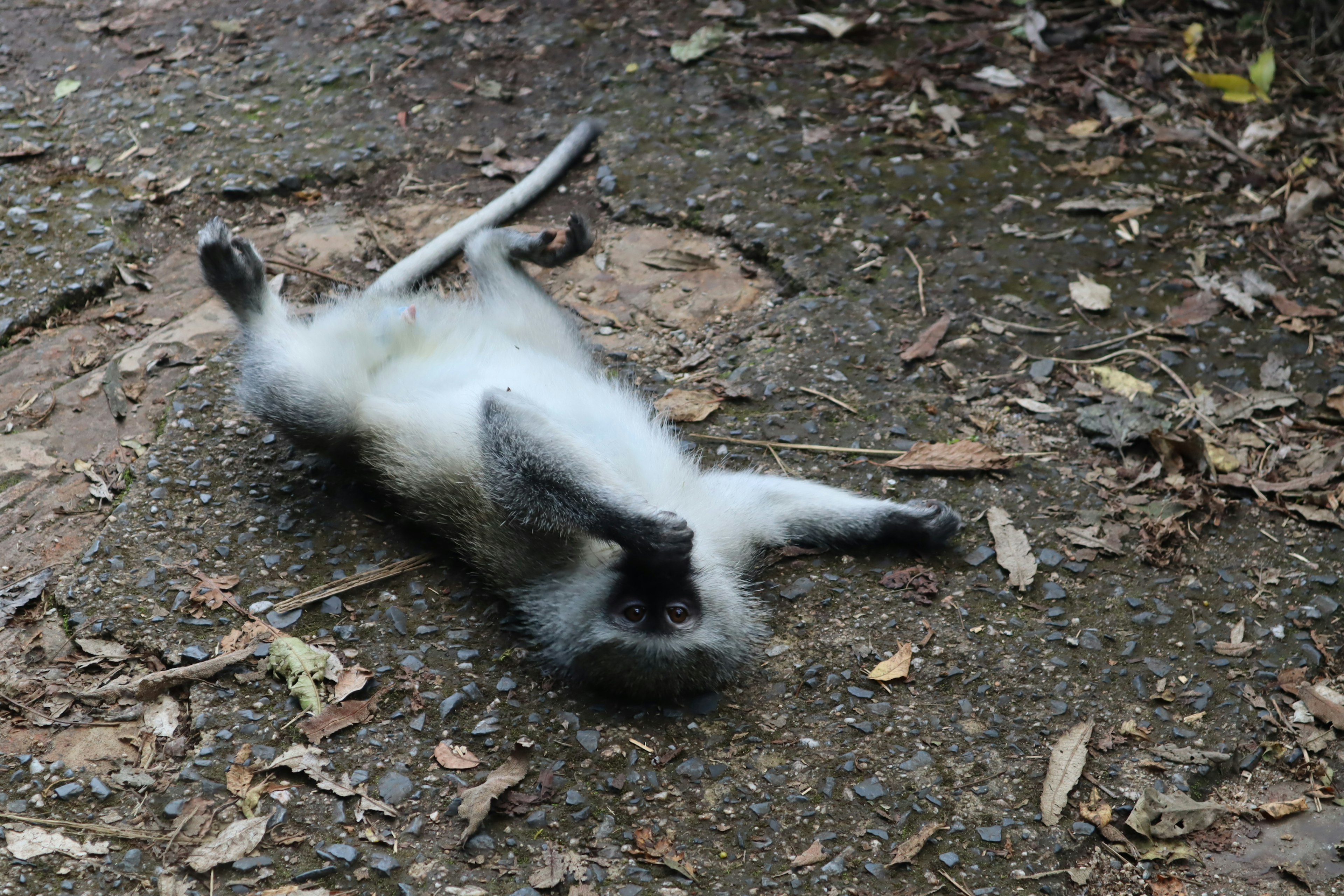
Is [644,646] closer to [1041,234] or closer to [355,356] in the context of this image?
[355,356]

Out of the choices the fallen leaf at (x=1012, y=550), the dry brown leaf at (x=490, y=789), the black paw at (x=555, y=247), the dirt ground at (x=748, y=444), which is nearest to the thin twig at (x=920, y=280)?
the dirt ground at (x=748, y=444)

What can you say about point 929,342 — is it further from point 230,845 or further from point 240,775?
point 230,845

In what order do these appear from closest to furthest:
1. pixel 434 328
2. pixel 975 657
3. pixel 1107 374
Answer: pixel 975 657
pixel 434 328
pixel 1107 374

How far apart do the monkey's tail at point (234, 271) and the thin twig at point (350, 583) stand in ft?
4.55

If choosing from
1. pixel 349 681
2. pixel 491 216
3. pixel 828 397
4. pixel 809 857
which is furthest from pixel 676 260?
pixel 809 857

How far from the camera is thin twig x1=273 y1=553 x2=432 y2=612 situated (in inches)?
162

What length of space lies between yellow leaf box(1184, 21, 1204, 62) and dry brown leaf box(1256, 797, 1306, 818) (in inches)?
212

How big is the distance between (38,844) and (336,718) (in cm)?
92

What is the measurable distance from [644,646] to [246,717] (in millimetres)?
1389

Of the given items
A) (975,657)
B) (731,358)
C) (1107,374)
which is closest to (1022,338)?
(1107,374)

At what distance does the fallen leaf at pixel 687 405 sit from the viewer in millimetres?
5055

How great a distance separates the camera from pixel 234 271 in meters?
4.79

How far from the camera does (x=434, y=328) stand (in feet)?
16.0

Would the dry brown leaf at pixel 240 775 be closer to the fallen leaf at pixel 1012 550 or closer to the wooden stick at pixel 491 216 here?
the wooden stick at pixel 491 216
